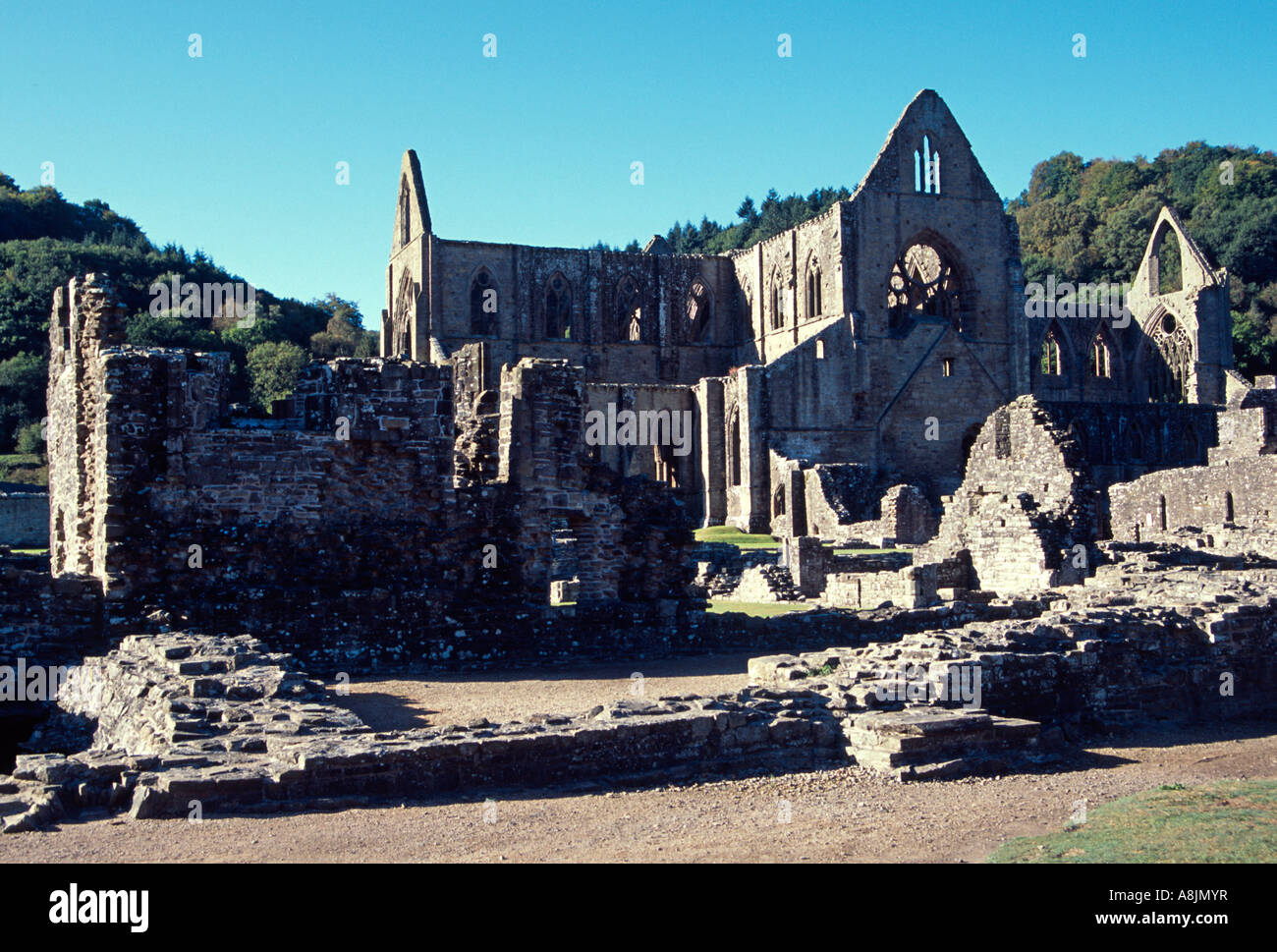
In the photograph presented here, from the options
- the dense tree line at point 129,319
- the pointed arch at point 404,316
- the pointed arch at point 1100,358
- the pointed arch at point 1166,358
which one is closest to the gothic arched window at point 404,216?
the pointed arch at point 404,316

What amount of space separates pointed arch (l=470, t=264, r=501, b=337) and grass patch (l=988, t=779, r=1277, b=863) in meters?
43.6

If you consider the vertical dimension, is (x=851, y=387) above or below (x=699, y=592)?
above

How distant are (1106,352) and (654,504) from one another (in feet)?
160

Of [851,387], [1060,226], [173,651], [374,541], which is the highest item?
[1060,226]

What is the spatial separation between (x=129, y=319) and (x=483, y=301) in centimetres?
2011

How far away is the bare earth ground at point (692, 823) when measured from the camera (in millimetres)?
6898

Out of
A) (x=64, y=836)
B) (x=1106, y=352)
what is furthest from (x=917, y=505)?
(x=1106, y=352)

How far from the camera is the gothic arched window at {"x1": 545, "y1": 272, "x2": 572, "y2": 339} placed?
51781 mm

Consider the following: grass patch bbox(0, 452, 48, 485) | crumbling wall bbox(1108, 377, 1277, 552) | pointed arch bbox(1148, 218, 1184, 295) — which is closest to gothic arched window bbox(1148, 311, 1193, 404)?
pointed arch bbox(1148, 218, 1184, 295)

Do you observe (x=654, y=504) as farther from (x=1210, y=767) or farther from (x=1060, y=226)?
(x=1060, y=226)

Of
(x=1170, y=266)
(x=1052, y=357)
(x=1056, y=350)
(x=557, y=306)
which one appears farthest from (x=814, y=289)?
(x=1170, y=266)

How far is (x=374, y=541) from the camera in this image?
49.3 ft

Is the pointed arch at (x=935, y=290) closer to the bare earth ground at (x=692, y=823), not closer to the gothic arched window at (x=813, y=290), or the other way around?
the gothic arched window at (x=813, y=290)
